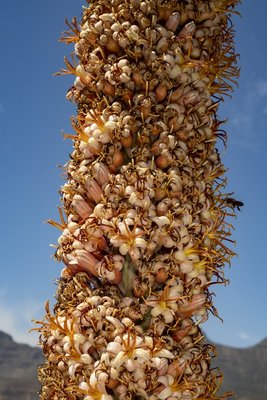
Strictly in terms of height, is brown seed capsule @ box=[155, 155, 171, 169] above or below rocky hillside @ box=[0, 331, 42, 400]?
below

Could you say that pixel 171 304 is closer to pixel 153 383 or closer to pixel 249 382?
pixel 153 383

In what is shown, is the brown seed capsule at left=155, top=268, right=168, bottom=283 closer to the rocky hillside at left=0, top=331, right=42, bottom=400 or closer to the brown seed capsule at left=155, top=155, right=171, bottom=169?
the brown seed capsule at left=155, top=155, right=171, bottom=169

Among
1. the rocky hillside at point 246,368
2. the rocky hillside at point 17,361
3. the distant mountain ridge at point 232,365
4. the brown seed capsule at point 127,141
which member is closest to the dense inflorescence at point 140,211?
the brown seed capsule at point 127,141

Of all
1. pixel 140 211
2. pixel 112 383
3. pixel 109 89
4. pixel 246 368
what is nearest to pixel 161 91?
pixel 109 89

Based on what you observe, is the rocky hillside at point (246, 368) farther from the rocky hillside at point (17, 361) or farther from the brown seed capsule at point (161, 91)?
the brown seed capsule at point (161, 91)

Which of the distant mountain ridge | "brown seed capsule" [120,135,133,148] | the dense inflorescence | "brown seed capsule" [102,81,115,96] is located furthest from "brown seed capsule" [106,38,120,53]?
the distant mountain ridge

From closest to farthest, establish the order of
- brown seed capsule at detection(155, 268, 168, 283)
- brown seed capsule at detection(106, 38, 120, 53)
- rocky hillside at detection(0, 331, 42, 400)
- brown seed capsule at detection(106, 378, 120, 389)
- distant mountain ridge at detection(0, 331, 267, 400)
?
1. brown seed capsule at detection(106, 378, 120, 389)
2. brown seed capsule at detection(155, 268, 168, 283)
3. brown seed capsule at detection(106, 38, 120, 53)
4. rocky hillside at detection(0, 331, 42, 400)
5. distant mountain ridge at detection(0, 331, 267, 400)
